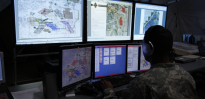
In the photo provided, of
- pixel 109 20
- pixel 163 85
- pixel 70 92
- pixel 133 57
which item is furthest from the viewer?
pixel 109 20

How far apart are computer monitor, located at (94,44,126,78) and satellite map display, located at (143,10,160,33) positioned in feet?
3.25

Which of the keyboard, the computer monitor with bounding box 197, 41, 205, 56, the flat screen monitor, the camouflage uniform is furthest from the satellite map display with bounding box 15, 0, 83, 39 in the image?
the computer monitor with bounding box 197, 41, 205, 56

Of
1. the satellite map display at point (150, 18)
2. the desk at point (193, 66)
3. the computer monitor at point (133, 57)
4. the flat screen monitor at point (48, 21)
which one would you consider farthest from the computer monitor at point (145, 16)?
the flat screen monitor at point (48, 21)

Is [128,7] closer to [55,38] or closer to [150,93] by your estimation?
[55,38]

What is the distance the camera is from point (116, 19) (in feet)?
6.64

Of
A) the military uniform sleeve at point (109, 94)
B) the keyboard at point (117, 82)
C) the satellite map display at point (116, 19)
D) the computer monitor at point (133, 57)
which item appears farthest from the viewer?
the satellite map display at point (116, 19)

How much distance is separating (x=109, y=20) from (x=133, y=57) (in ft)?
2.25

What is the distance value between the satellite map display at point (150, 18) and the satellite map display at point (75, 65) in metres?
1.36

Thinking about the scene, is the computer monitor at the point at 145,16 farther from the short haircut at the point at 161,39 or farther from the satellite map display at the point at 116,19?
the short haircut at the point at 161,39

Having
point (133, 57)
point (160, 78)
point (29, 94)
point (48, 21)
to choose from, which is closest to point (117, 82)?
point (133, 57)

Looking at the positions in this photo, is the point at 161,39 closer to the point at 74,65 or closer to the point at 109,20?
the point at 74,65

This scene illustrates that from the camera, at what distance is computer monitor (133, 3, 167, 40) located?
220 centimetres

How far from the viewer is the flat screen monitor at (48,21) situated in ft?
4.91

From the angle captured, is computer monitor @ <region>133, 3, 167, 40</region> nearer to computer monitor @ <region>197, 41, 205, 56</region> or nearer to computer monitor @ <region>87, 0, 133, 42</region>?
computer monitor @ <region>87, 0, 133, 42</region>
